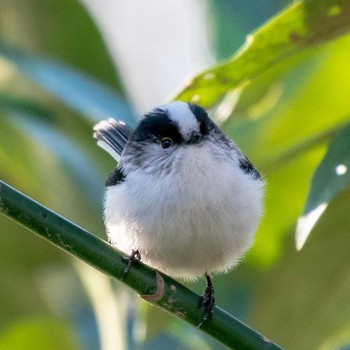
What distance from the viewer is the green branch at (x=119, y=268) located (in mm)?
1080

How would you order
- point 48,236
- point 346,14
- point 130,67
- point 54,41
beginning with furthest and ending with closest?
point 130,67
point 54,41
point 346,14
point 48,236

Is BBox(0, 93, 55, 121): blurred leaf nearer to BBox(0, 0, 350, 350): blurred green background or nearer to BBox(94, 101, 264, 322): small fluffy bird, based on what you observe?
BBox(0, 0, 350, 350): blurred green background

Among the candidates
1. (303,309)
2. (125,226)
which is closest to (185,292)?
(303,309)

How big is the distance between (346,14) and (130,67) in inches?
44.4

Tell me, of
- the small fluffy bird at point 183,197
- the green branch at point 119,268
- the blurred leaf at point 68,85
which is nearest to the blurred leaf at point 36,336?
the small fluffy bird at point 183,197

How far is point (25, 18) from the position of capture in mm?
2117

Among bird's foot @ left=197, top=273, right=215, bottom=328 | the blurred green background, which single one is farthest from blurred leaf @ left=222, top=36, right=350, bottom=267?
bird's foot @ left=197, top=273, right=215, bottom=328

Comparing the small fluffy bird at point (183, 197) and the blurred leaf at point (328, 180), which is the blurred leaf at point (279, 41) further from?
the small fluffy bird at point (183, 197)

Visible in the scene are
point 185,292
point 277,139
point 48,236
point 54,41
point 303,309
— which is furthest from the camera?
point 54,41

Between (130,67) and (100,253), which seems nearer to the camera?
(100,253)

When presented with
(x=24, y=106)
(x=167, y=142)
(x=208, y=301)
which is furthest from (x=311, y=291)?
(x=24, y=106)

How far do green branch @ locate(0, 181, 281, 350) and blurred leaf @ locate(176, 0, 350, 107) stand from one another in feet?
1.01

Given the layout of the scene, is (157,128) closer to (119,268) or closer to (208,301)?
(208,301)

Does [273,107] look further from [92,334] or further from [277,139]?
[92,334]
